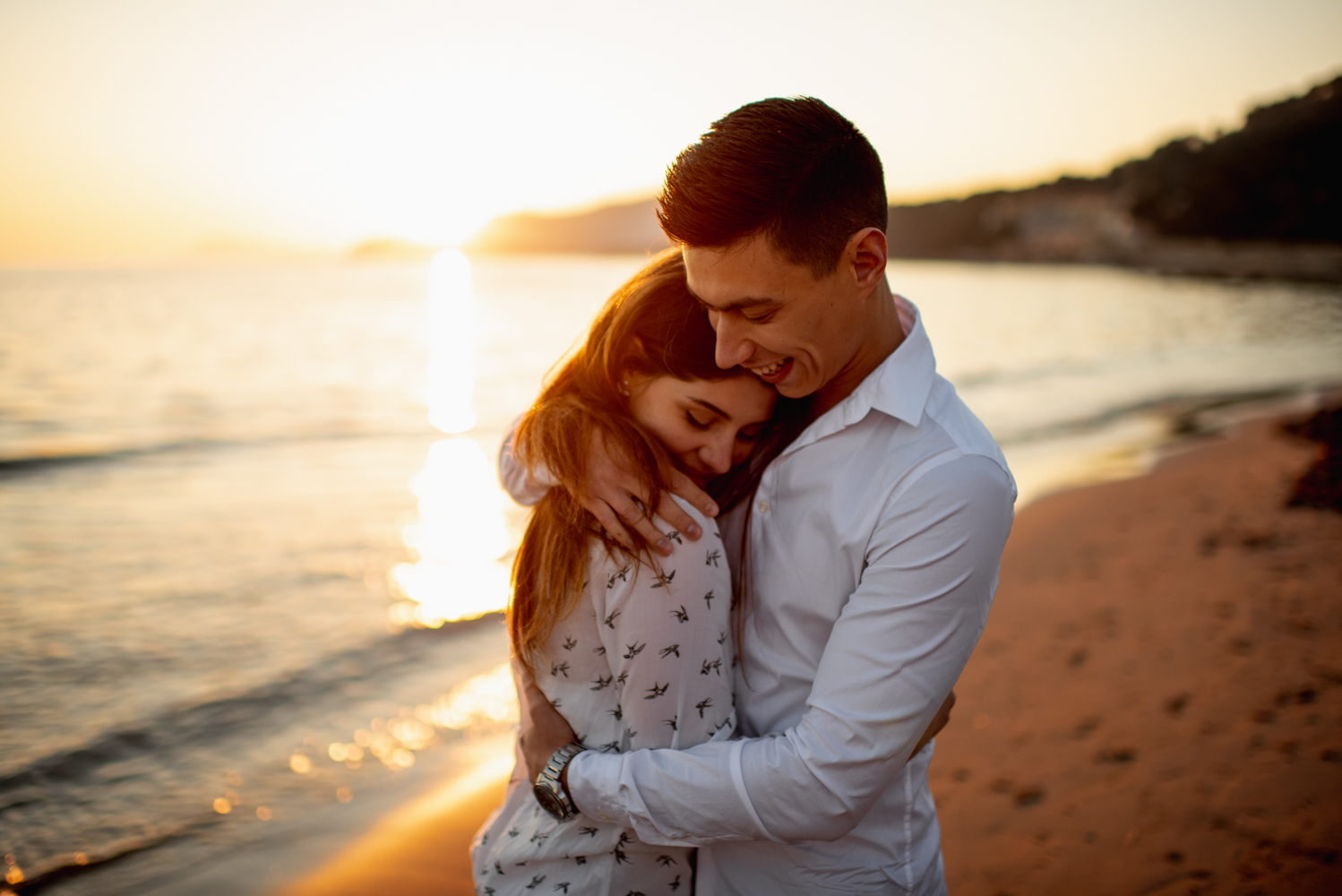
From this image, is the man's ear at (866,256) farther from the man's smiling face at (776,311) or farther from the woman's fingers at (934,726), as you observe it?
the woman's fingers at (934,726)

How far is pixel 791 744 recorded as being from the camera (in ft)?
6.04

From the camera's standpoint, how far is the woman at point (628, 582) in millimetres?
1922

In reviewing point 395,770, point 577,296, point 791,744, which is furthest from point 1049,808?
point 577,296

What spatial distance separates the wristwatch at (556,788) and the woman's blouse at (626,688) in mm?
42

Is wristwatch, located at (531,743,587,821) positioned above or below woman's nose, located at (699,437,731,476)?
below

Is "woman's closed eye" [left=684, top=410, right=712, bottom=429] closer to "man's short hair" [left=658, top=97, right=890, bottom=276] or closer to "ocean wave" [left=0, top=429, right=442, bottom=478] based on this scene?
"man's short hair" [left=658, top=97, right=890, bottom=276]

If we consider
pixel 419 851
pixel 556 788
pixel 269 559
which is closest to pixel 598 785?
pixel 556 788

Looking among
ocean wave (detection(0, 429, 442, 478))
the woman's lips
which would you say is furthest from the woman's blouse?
ocean wave (detection(0, 429, 442, 478))

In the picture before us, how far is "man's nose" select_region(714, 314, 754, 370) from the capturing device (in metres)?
2.12

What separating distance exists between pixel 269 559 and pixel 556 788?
739 cm

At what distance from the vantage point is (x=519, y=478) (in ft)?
8.75

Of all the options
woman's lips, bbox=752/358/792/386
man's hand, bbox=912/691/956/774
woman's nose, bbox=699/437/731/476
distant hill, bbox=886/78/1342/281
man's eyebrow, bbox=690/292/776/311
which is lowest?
man's hand, bbox=912/691/956/774

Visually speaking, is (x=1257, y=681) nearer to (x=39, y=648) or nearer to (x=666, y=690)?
(x=666, y=690)

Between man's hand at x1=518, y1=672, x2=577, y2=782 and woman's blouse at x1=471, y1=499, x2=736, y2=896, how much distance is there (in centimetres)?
2
